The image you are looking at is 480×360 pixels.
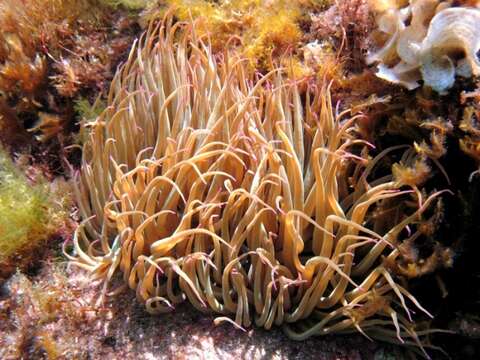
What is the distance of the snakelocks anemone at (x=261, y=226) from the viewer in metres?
2.11

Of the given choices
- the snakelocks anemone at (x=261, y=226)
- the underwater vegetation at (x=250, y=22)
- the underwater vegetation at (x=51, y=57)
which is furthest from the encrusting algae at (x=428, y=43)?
the underwater vegetation at (x=51, y=57)

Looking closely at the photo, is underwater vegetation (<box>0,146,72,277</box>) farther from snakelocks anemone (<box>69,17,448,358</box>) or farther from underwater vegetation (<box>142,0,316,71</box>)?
underwater vegetation (<box>142,0,316,71</box>)

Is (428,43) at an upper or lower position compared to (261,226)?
upper

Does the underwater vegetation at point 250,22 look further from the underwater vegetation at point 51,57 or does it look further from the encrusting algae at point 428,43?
the encrusting algae at point 428,43

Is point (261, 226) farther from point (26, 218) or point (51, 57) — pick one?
point (51, 57)

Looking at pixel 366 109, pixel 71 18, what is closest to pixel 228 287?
pixel 366 109

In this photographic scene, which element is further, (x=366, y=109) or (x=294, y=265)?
(x=366, y=109)

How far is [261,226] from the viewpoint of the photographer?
216 cm

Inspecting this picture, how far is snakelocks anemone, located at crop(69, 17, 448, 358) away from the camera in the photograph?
2105mm

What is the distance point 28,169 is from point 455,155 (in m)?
2.85

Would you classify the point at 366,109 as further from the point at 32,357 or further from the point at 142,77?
the point at 32,357

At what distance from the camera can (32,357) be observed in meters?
2.24

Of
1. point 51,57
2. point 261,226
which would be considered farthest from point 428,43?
point 51,57

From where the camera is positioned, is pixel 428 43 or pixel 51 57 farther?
pixel 51 57
